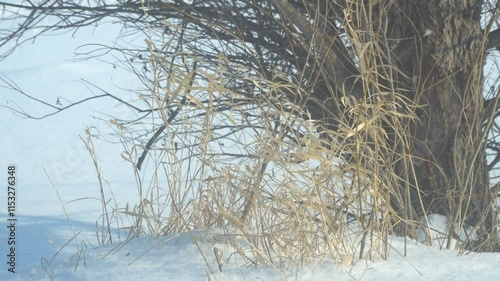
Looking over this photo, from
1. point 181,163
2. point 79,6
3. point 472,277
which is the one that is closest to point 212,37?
point 79,6

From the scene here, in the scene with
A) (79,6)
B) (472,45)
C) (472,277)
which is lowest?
(472,277)

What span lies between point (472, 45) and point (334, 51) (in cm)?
90

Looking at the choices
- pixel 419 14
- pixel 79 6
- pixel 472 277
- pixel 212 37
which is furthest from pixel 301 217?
pixel 79 6

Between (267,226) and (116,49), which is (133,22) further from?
(267,226)

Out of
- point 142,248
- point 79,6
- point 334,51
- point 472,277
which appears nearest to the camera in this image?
point 472,277

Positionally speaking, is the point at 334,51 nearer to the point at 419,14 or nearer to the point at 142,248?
the point at 419,14

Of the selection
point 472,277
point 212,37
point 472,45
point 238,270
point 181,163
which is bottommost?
point 472,277

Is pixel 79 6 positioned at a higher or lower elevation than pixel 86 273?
higher

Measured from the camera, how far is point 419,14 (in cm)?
470

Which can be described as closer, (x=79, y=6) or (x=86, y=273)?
(x=86, y=273)

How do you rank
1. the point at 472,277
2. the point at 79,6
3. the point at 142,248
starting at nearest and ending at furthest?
the point at 472,277
the point at 142,248
the point at 79,6

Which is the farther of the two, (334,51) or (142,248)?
(334,51)

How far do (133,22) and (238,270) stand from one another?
3.58 m

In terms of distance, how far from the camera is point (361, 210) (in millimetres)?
2789
